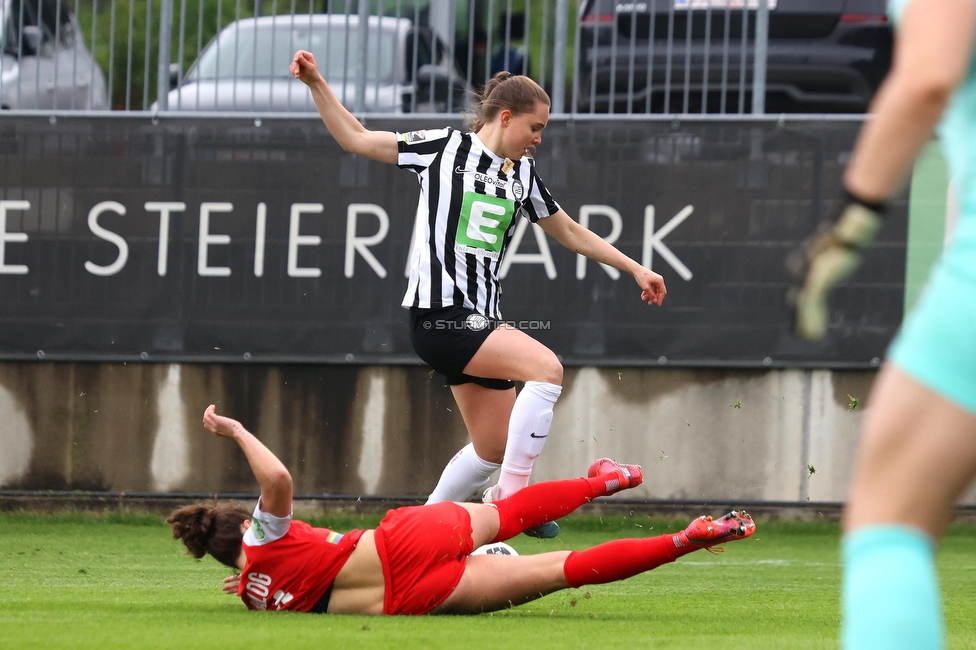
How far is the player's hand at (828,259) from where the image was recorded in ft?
5.60

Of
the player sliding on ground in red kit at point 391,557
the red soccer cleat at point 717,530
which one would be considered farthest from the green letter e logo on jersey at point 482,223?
the red soccer cleat at point 717,530

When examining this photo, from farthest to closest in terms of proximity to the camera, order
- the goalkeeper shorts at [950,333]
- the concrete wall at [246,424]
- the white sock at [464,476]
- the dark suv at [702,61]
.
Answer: the dark suv at [702,61] < the concrete wall at [246,424] < the white sock at [464,476] < the goalkeeper shorts at [950,333]

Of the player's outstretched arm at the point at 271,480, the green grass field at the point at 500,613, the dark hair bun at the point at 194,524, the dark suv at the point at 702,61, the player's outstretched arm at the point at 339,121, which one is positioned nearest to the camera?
the green grass field at the point at 500,613

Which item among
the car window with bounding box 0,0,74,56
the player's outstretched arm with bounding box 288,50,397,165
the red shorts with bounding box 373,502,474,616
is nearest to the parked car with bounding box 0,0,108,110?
the car window with bounding box 0,0,74,56

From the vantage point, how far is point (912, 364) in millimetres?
1660

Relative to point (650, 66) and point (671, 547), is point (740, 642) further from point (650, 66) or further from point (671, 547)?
point (650, 66)

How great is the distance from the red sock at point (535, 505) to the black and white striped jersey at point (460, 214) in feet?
2.53

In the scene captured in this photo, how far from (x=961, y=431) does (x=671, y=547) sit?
8.87ft

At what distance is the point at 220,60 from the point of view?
27.5 feet

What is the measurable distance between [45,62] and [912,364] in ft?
25.4

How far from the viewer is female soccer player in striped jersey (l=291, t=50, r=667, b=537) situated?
4793 mm

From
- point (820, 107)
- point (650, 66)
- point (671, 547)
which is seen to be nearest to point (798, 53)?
point (820, 107)

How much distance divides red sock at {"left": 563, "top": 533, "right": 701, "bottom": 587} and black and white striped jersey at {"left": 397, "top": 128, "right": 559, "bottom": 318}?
1.14 m

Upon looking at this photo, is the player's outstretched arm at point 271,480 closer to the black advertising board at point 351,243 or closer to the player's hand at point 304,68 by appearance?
the player's hand at point 304,68
